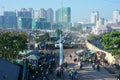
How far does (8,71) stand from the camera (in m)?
17.5

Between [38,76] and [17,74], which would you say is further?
[38,76]

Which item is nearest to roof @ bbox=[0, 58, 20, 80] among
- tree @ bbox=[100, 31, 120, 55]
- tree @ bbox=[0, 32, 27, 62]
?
tree @ bbox=[0, 32, 27, 62]

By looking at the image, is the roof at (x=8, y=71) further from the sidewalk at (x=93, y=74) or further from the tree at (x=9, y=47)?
the tree at (x=9, y=47)

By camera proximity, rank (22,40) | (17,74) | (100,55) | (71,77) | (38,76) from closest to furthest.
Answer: (17,74), (38,76), (71,77), (22,40), (100,55)

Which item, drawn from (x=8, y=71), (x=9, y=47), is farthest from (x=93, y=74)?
(x=8, y=71)

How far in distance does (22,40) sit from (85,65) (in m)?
6.88

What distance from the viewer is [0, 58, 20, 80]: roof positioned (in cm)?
1673

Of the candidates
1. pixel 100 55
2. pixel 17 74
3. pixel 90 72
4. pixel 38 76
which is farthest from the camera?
pixel 100 55

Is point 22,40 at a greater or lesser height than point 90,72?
greater

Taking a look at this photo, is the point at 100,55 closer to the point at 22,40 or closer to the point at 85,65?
the point at 85,65

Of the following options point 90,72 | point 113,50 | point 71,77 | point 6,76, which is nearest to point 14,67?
point 6,76

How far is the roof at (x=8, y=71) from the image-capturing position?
16.7m

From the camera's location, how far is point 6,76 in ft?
55.3

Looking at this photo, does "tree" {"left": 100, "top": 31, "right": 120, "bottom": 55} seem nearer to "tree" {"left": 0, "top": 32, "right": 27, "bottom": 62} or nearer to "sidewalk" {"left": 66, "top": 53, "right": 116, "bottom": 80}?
"sidewalk" {"left": 66, "top": 53, "right": 116, "bottom": 80}
